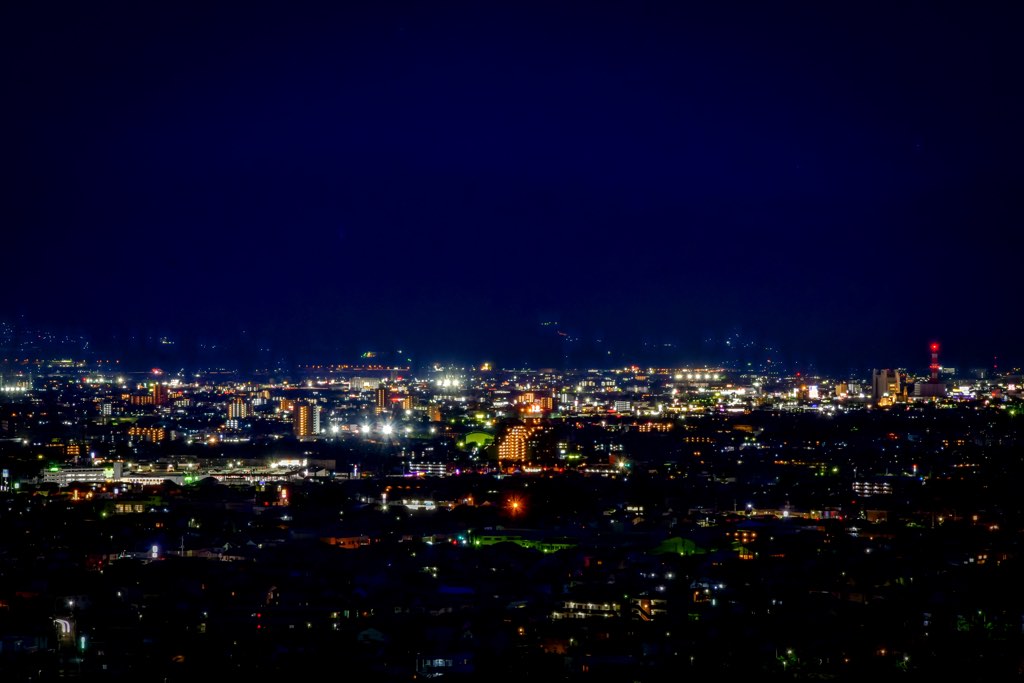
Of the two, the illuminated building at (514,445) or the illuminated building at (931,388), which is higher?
the illuminated building at (931,388)

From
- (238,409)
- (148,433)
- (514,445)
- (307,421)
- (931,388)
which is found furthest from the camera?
(931,388)

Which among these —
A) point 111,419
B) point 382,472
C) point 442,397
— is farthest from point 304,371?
point 382,472

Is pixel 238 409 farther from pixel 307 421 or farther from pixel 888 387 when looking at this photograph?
pixel 888 387

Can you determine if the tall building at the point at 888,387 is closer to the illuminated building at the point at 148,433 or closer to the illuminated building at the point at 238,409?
the illuminated building at the point at 238,409

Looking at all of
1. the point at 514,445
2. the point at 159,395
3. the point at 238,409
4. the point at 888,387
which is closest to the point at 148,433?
the point at 238,409

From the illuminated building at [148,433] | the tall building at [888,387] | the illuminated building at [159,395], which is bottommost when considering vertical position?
the illuminated building at [148,433]

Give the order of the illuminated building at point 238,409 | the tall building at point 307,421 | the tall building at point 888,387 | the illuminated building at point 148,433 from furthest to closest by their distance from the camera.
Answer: the tall building at point 888,387
the illuminated building at point 238,409
the tall building at point 307,421
the illuminated building at point 148,433

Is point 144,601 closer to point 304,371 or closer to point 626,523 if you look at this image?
point 626,523

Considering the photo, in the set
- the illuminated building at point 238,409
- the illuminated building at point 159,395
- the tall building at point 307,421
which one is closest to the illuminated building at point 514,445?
the tall building at point 307,421
